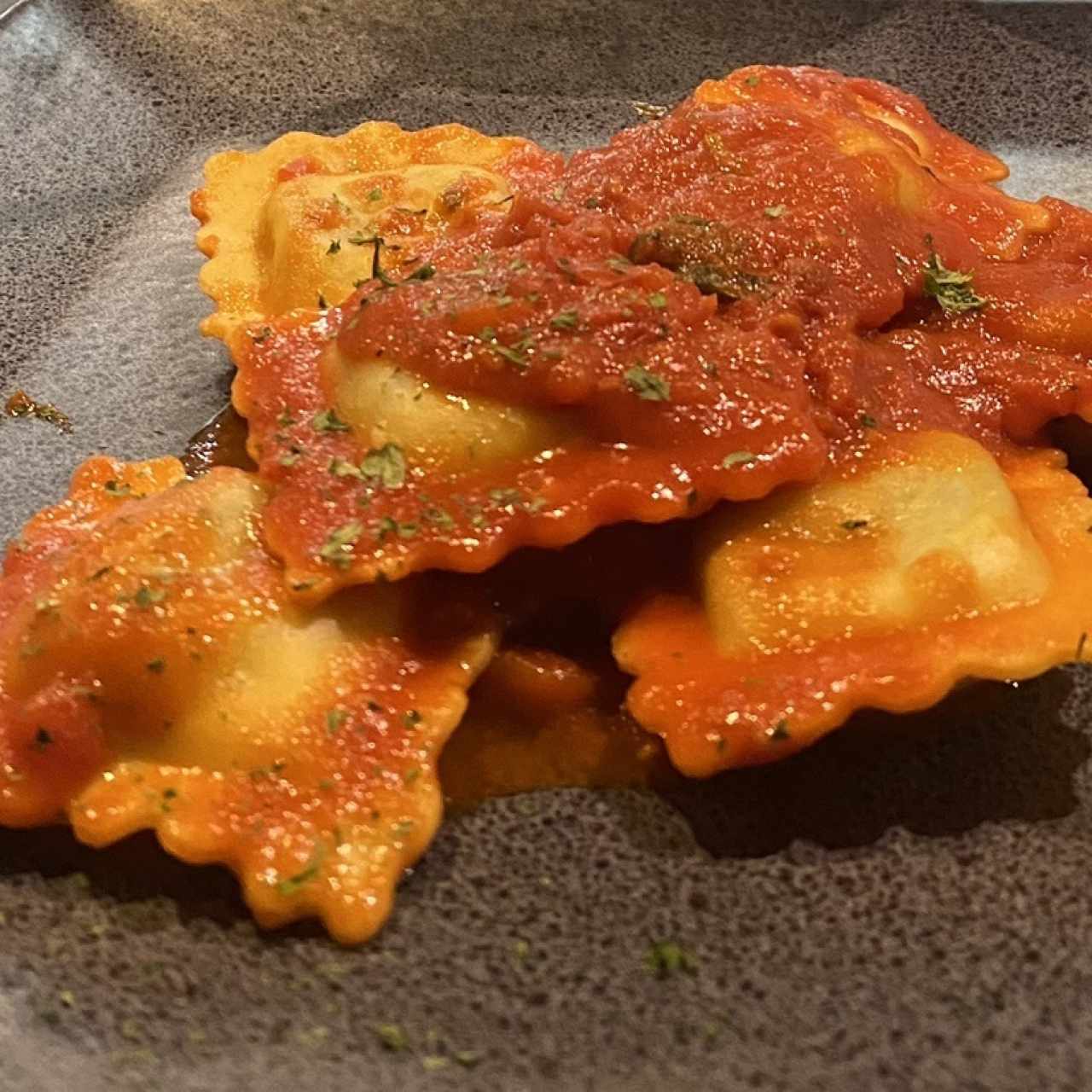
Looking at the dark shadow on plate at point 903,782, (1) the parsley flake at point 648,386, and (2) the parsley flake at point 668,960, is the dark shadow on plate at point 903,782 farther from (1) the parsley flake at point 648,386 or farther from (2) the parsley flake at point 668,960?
(1) the parsley flake at point 648,386

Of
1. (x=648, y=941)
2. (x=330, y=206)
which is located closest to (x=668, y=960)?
(x=648, y=941)

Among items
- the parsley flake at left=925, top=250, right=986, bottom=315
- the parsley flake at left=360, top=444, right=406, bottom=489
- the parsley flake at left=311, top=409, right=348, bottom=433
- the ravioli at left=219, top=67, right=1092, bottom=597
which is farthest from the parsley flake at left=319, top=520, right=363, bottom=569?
the parsley flake at left=925, top=250, right=986, bottom=315

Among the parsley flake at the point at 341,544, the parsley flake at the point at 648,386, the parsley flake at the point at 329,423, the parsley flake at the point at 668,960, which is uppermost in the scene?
the parsley flake at the point at 329,423

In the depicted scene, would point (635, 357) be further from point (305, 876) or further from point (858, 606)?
point (305, 876)

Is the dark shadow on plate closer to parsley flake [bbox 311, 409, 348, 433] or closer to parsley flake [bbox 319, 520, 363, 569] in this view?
parsley flake [bbox 319, 520, 363, 569]

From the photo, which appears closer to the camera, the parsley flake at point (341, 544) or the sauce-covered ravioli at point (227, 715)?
the sauce-covered ravioli at point (227, 715)

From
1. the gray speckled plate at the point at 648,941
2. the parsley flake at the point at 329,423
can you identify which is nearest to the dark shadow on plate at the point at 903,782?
the gray speckled plate at the point at 648,941
